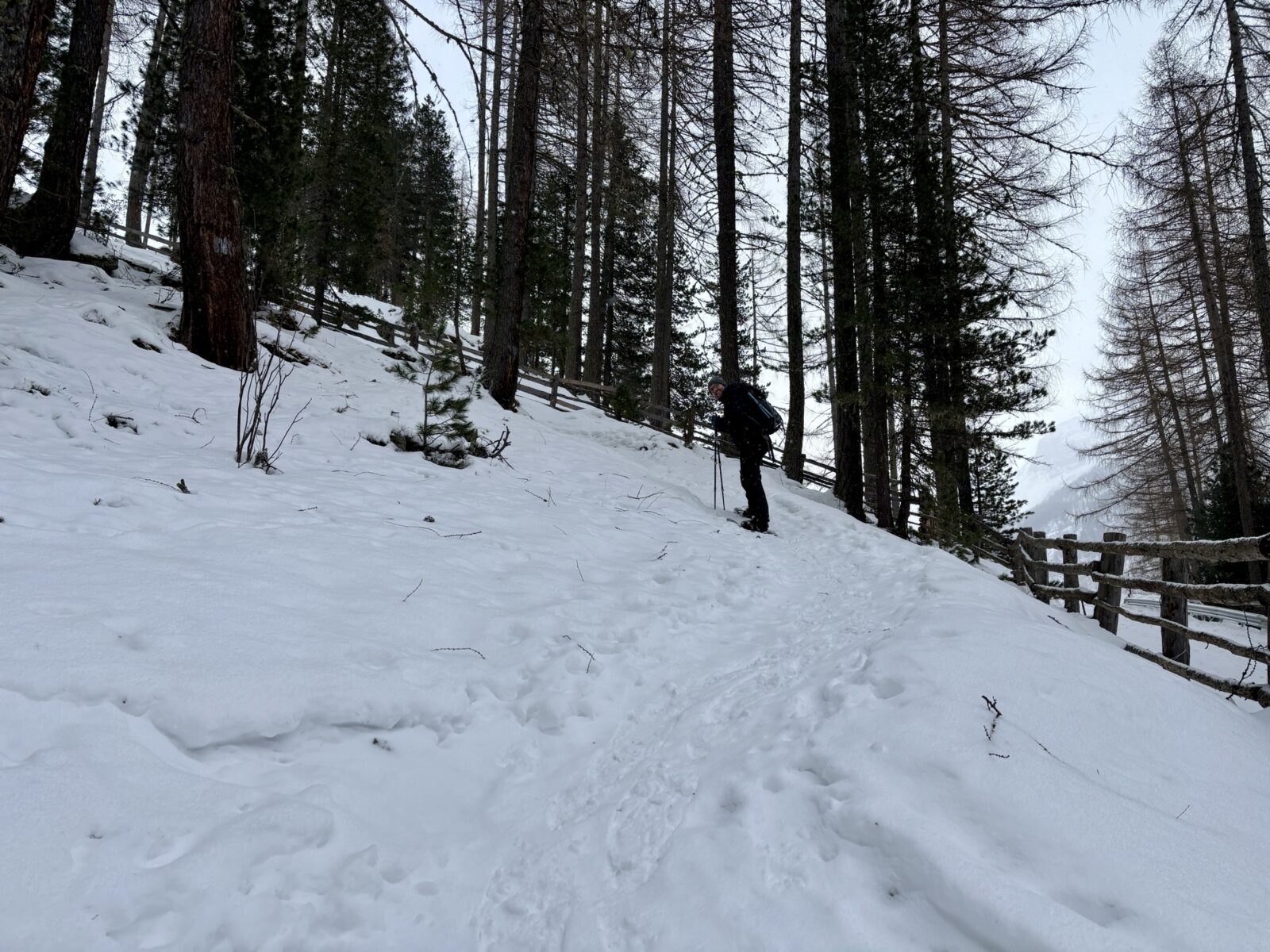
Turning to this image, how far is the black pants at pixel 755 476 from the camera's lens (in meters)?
7.50

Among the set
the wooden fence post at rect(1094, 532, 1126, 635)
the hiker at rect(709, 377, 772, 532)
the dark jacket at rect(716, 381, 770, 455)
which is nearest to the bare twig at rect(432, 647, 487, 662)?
the hiker at rect(709, 377, 772, 532)

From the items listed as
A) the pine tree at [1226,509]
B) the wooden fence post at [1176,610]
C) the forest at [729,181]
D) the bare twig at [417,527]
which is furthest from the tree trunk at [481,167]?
the pine tree at [1226,509]

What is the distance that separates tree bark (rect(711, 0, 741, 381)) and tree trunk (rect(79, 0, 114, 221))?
10682mm

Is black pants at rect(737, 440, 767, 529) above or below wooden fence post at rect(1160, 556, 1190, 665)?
above

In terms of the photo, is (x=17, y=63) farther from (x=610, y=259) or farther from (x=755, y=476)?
(x=610, y=259)

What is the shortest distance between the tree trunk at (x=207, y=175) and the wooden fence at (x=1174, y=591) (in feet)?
30.1

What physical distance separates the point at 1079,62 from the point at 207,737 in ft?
46.4

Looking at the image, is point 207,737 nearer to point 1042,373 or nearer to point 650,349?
point 1042,373

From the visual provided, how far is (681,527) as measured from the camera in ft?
21.8

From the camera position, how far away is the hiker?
7.50 meters

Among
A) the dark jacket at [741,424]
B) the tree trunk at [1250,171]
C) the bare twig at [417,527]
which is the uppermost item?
the tree trunk at [1250,171]

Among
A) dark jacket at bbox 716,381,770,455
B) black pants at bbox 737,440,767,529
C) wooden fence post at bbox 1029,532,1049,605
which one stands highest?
dark jacket at bbox 716,381,770,455

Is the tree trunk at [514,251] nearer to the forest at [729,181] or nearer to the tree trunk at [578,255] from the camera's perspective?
the forest at [729,181]

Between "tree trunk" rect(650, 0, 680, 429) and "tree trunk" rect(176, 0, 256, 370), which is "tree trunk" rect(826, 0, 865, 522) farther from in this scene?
"tree trunk" rect(176, 0, 256, 370)
